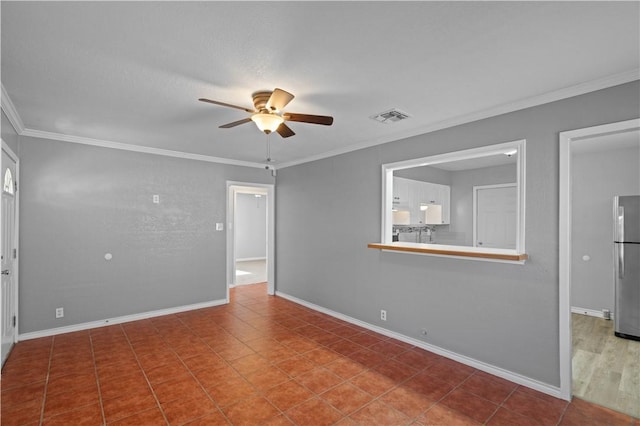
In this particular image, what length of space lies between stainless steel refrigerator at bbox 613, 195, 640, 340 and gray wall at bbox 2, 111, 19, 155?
22.6 feet

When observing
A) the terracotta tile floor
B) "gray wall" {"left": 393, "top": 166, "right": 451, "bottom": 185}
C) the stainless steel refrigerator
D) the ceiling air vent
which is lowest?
the terracotta tile floor

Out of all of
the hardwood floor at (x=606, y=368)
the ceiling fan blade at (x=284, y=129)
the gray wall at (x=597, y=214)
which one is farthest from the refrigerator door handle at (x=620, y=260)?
the ceiling fan blade at (x=284, y=129)

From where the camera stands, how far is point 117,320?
436cm

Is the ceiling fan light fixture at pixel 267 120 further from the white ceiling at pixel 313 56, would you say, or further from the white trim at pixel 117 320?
the white trim at pixel 117 320

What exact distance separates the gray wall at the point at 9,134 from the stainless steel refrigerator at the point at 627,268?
6879mm

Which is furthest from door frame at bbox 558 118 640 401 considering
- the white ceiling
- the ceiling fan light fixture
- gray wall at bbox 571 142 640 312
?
gray wall at bbox 571 142 640 312

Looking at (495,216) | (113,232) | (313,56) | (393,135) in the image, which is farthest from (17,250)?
(495,216)

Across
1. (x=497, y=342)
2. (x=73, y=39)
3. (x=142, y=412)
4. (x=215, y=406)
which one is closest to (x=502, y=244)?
(x=497, y=342)

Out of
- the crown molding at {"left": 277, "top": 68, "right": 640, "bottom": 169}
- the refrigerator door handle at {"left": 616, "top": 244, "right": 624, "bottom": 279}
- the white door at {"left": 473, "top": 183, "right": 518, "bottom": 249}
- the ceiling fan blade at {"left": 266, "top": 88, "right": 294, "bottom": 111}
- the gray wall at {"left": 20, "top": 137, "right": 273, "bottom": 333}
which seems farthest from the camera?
the white door at {"left": 473, "top": 183, "right": 518, "bottom": 249}

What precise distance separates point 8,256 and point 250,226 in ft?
24.5

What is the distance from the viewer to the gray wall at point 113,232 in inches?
149

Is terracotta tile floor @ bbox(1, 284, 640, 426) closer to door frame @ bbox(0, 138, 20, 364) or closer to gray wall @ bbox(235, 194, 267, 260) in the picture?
door frame @ bbox(0, 138, 20, 364)

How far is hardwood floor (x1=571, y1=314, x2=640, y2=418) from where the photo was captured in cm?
254

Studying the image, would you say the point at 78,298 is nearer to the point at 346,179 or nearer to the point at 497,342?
the point at 346,179
